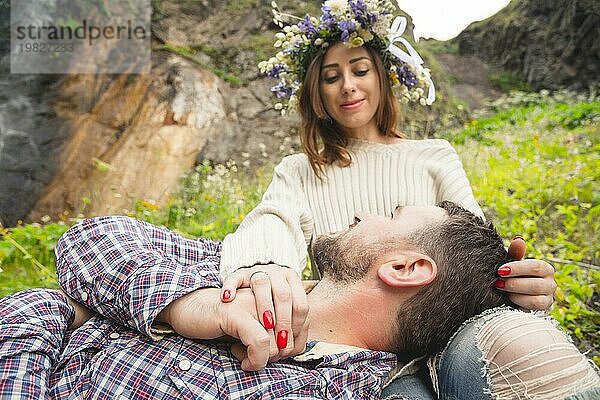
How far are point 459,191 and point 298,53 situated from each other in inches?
39.2

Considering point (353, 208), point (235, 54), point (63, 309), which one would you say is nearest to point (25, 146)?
point (235, 54)

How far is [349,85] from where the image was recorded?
2488 mm

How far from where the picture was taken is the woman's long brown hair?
2.60 meters

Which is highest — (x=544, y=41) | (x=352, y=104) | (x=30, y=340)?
(x=544, y=41)

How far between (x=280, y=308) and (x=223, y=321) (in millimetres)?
131

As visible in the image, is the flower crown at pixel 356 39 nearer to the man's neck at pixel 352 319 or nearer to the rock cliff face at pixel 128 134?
the man's neck at pixel 352 319

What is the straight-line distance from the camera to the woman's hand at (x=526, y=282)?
1562 mm

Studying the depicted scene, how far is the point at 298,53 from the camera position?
2732mm

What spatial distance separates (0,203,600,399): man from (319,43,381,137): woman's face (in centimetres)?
97

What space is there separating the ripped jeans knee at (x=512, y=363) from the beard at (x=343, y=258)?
0.30 metres

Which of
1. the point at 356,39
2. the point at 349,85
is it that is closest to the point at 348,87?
the point at 349,85

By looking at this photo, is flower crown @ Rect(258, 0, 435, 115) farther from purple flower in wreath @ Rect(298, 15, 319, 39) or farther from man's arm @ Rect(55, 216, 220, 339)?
man's arm @ Rect(55, 216, 220, 339)

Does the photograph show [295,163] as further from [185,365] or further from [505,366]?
[505,366]

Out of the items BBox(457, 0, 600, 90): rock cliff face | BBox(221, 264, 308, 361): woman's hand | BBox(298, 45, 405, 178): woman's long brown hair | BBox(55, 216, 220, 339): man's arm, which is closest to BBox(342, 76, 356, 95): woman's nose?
BBox(298, 45, 405, 178): woman's long brown hair
